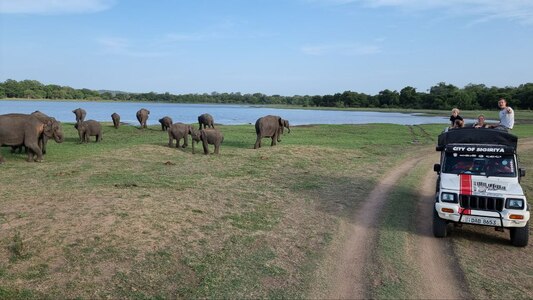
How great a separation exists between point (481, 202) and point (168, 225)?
6003 mm

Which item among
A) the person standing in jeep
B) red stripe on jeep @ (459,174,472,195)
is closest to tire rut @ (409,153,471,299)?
red stripe on jeep @ (459,174,472,195)

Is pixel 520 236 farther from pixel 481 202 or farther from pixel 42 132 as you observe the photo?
pixel 42 132

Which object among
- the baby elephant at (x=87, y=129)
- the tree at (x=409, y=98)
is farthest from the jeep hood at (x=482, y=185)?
the tree at (x=409, y=98)

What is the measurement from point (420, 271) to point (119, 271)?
4633 millimetres

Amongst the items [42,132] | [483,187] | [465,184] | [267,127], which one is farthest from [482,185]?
[42,132]

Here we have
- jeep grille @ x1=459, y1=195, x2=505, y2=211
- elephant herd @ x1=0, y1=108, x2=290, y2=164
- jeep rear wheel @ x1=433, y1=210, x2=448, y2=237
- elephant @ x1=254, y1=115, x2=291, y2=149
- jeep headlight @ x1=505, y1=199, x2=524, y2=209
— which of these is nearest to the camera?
jeep headlight @ x1=505, y1=199, x2=524, y2=209

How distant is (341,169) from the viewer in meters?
16.3

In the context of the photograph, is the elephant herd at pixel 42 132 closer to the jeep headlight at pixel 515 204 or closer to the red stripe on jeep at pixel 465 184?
the red stripe on jeep at pixel 465 184

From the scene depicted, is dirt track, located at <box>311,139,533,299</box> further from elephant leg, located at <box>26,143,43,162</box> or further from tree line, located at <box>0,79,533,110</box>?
tree line, located at <box>0,79,533,110</box>

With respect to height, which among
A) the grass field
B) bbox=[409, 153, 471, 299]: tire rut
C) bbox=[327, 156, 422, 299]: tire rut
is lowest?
bbox=[409, 153, 471, 299]: tire rut

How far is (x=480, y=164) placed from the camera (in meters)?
8.97

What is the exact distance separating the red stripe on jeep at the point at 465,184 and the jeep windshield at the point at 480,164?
275 mm

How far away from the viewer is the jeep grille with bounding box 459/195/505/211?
26.2ft

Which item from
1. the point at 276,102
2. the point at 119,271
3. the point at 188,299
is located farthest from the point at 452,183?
the point at 276,102
